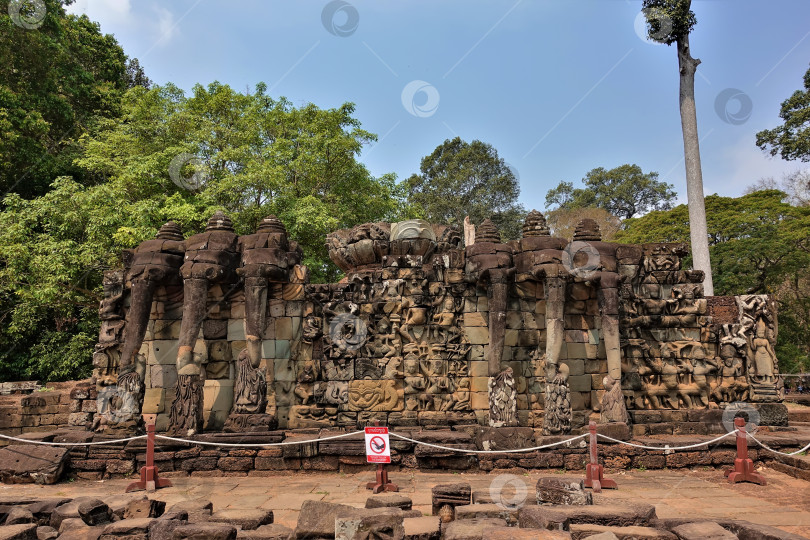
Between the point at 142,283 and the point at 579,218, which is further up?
the point at 579,218

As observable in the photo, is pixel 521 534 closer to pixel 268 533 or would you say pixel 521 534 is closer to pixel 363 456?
pixel 268 533

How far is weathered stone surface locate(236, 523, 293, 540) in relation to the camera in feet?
16.3

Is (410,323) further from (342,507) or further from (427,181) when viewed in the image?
(427,181)

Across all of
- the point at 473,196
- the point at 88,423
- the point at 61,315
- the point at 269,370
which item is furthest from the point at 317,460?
the point at 473,196

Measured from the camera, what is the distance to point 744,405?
952 centimetres

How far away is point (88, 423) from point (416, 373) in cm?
555

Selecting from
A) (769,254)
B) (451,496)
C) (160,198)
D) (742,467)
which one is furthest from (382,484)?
(769,254)

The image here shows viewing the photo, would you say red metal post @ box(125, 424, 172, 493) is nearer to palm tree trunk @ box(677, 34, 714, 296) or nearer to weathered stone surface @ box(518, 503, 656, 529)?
weathered stone surface @ box(518, 503, 656, 529)

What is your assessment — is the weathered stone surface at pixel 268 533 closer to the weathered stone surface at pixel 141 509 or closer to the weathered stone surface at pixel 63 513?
the weathered stone surface at pixel 141 509

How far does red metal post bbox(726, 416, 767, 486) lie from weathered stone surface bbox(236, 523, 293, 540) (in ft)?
19.7

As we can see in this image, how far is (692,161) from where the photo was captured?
17172 mm

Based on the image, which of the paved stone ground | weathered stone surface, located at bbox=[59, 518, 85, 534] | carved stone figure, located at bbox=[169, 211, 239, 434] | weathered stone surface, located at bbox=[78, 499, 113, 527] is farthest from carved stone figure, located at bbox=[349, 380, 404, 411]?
weathered stone surface, located at bbox=[59, 518, 85, 534]

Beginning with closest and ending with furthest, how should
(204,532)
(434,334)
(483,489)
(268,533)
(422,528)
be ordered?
1. (204,532)
2. (422,528)
3. (268,533)
4. (483,489)
5. (434,334)

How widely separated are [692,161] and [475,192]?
15.1 m
